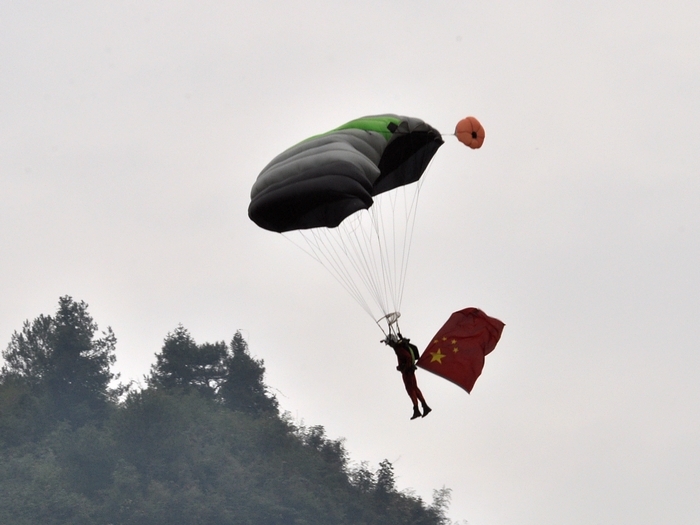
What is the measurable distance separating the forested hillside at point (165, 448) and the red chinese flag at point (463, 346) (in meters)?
65.9

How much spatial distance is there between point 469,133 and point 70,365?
80937mm

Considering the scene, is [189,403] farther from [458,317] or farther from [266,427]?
[458,317]

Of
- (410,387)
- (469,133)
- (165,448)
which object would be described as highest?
(165,448)

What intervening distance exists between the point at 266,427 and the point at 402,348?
76.6m

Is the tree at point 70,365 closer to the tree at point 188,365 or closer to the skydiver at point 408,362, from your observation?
the tree at point 188,365

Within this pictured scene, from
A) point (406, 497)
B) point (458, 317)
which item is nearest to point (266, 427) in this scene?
point (406, 497)

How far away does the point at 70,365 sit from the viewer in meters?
111

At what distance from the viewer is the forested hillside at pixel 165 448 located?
3996 inches

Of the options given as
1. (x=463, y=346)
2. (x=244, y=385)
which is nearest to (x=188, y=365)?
(x=244, y=385)

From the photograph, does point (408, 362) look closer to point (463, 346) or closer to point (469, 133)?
point (463, 346)

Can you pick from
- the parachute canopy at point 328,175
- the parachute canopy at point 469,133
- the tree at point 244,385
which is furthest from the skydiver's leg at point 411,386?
the tree at point 244,385

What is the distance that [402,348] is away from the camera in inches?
1254

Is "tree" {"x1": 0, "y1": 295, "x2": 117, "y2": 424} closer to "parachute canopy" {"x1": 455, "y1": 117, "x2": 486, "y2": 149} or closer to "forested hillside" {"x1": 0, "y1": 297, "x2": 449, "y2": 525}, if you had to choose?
"forested hillside" {"x1": 0, "y1": 297, "x2": 449, "y2": 525}

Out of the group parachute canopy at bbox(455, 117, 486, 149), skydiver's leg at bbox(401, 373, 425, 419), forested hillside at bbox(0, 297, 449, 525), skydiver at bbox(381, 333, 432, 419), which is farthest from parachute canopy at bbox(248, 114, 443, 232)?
forested hillside at bbox(0, 297, 449, 525)
